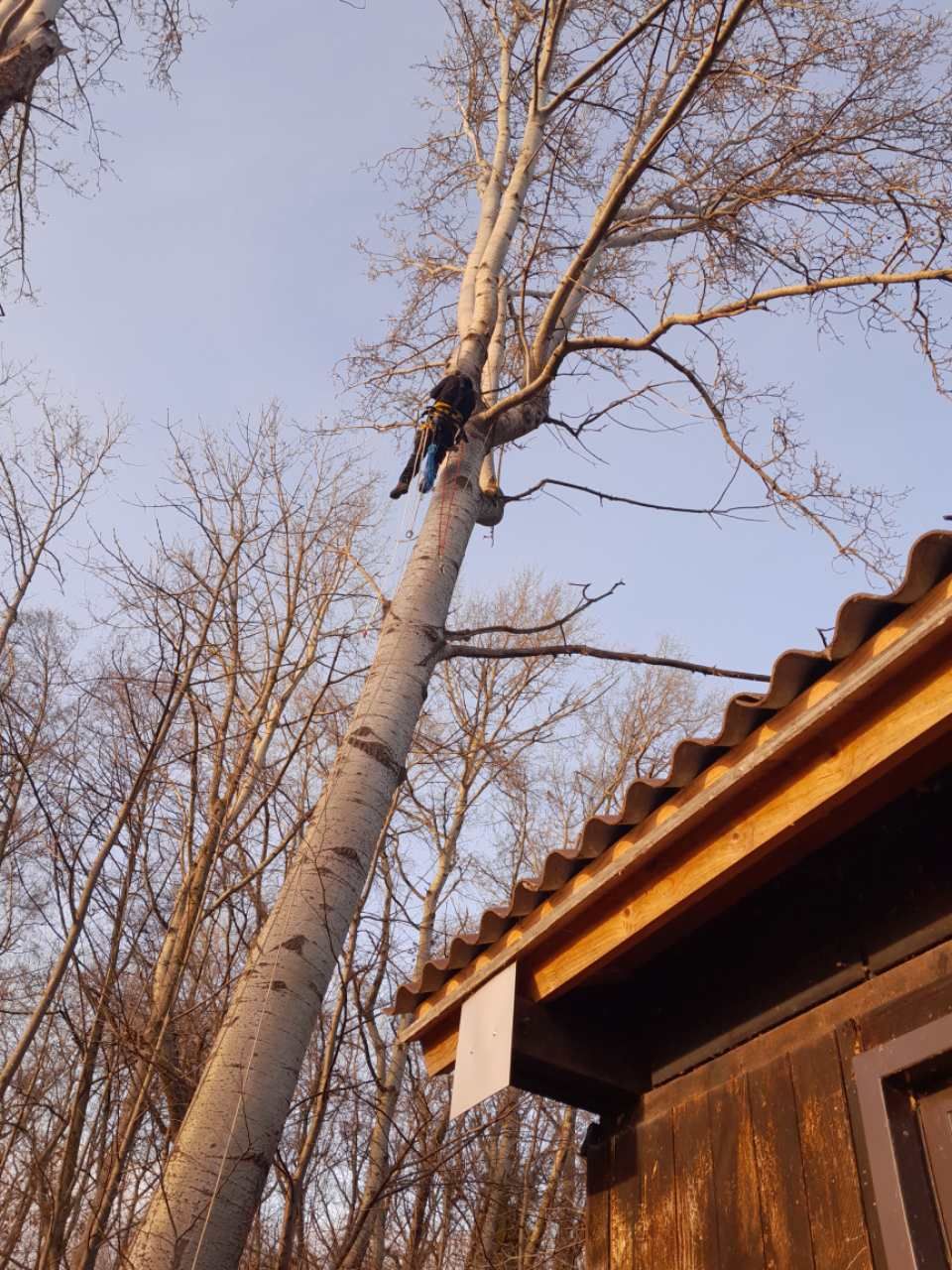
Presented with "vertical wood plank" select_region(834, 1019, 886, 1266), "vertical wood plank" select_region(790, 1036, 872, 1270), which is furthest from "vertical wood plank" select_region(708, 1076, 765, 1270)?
"vertical wood plank" select_region(834, 1019, 886, 1266)

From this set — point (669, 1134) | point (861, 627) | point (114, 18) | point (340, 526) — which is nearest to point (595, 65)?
point (114, 18)

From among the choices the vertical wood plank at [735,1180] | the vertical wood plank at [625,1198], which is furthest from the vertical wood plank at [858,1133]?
the vertical wood plank at [625,1198]

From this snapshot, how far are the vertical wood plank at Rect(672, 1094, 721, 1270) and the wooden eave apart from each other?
40 centimetres

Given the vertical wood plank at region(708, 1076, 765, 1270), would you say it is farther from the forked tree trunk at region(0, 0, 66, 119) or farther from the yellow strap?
the forked tree trunk at region(0, 0, 66, 119)

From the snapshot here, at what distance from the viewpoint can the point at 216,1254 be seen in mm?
2965

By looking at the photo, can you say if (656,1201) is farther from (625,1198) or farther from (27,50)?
(27,50)

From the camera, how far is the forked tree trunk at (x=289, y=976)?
3.01 m

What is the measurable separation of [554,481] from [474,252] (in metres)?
1.95

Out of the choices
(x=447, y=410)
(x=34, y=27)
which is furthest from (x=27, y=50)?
(x=447, y=410)

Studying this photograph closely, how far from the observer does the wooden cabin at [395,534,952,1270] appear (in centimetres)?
203

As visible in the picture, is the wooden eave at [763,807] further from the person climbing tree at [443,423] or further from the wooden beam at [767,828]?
the person climbing tree at [443,423]

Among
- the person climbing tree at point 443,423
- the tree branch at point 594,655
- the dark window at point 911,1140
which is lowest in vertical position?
the dark window at point 911,1140

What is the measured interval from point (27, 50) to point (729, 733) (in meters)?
3.90

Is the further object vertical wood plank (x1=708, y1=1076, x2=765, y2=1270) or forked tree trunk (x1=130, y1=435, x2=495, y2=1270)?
forked tree trunk (x1=130, y1=435, x2=495, y2=1270)
